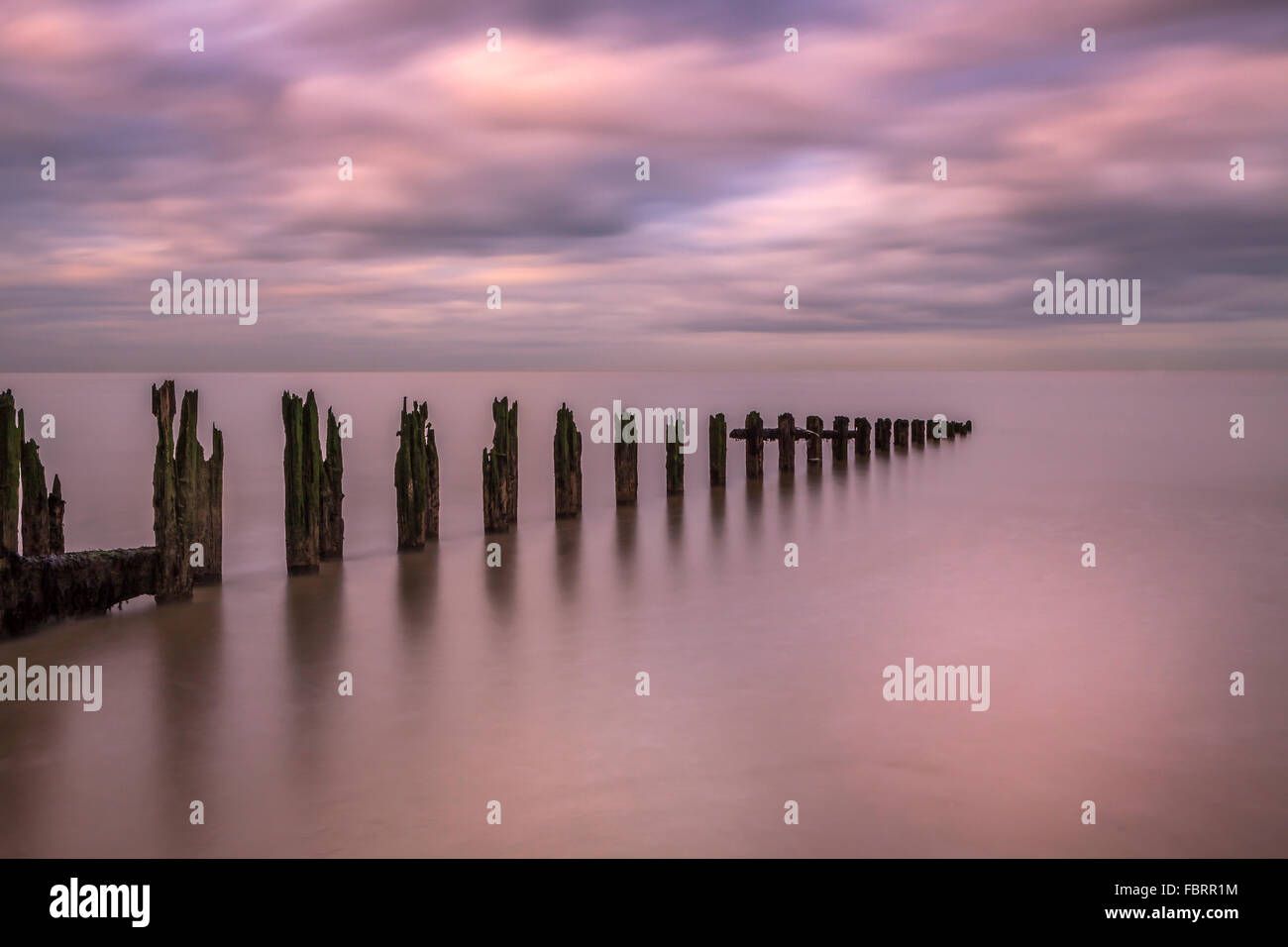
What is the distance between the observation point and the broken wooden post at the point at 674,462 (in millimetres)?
17719

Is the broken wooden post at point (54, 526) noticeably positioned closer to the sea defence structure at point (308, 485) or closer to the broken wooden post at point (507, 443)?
the sea defence structure at point (308, 485)

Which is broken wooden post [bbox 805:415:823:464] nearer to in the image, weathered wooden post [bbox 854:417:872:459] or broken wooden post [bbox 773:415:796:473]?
broken wooden post [bbox 773:415:796:473]

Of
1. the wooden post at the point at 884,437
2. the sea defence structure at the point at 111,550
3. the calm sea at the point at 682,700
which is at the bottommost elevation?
the calm sea at the point at 682,700

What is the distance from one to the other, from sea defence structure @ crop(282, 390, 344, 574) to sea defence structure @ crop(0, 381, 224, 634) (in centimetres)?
90

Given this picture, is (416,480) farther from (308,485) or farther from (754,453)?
(754,453)

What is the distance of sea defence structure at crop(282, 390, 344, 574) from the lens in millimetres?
10477

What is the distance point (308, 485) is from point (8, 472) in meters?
3.03

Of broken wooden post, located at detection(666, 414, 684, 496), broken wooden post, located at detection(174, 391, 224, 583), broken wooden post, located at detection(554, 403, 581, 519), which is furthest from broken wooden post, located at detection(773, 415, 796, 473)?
broken wooden post, located at detection(174, 391, 224, 583)

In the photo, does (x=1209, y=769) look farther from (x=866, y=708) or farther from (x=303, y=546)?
(x=303, y=546)

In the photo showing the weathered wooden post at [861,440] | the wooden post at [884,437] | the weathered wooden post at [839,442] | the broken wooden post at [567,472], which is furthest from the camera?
the wooden post at [884,437]

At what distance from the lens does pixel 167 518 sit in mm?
8977

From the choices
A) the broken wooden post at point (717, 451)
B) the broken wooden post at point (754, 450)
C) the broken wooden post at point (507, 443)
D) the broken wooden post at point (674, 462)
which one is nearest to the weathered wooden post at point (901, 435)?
the broken wooden post at point (754, 450)

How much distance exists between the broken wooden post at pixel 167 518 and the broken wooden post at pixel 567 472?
6021 millimetres
